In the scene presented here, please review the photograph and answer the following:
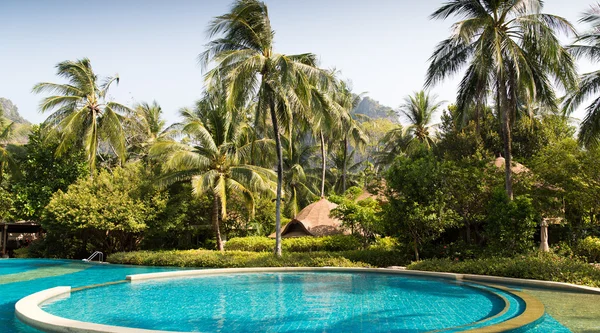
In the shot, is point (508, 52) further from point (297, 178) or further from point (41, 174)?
point (41, 174)

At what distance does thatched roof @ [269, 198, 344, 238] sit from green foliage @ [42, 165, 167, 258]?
6.35m

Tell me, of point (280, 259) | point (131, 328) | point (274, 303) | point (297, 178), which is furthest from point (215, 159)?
point (131, 328)

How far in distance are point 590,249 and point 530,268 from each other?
5.25m

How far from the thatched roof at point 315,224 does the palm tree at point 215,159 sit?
245 cm

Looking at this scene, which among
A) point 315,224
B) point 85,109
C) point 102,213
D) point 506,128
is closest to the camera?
point 506,128

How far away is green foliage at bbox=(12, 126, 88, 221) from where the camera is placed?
25.0 metres

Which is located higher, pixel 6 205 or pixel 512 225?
pixel 6 205

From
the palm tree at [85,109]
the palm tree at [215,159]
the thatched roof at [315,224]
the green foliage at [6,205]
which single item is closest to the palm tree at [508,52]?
→ the thatched roof at [315,224]

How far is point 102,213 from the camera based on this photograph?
21.0 meters

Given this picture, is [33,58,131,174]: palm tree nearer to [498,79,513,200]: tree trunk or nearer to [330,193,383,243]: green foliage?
[330,193,383,243]: green foliage

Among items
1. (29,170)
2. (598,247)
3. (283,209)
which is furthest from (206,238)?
(598,247)

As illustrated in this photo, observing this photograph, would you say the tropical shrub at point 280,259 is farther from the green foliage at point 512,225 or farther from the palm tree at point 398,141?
the palm tree at point 398,141

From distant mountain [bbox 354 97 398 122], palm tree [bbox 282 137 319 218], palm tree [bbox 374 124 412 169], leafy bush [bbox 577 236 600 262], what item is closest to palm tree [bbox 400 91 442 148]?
palm tree [bbox 374 124 412 169]

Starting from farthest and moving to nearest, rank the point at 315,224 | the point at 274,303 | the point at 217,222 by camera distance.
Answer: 1. the point at 315,224
2. the point at 217,222
3. the point at 274,303
